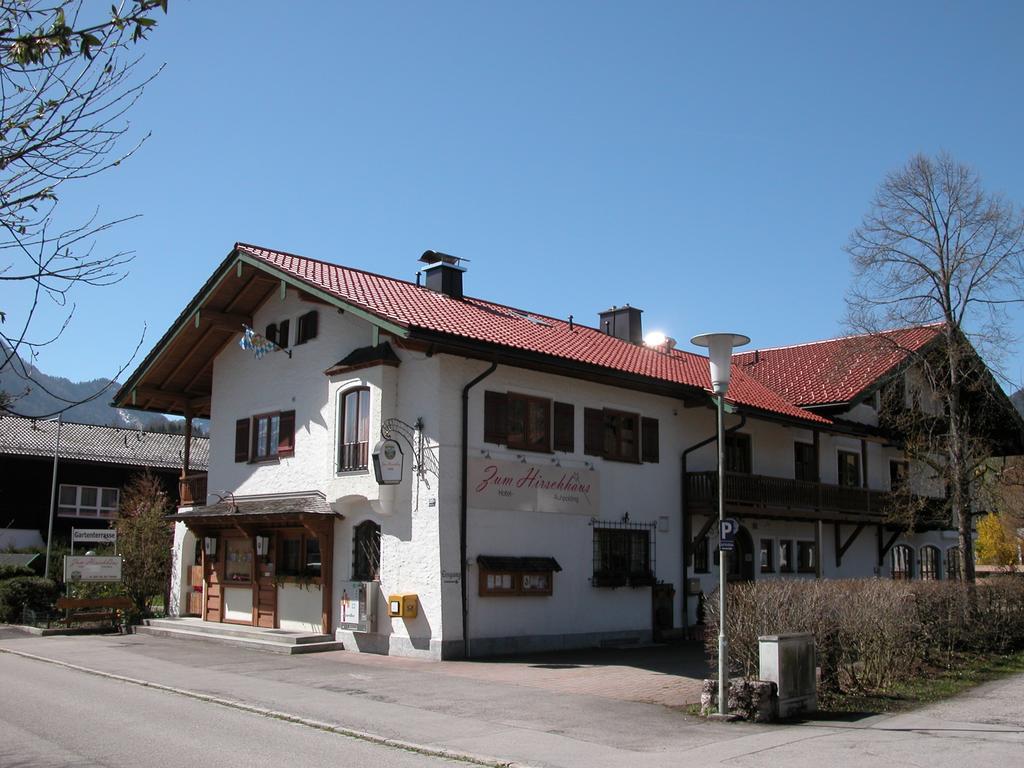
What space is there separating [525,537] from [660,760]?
34.7 feet

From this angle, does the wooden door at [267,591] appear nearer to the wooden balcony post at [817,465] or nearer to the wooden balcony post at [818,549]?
the wooden balcony post at [817,465]

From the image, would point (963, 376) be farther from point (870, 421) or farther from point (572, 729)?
point (572, 729)

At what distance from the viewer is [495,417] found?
19.7 meters

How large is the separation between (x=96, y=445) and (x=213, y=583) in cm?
2490

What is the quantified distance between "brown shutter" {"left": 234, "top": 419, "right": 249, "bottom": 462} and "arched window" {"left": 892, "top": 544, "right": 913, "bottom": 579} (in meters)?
20.3

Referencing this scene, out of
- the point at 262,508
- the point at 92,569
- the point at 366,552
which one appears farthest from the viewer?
Answer: the point at 92,569

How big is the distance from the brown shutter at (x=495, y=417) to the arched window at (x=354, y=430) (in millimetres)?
2343

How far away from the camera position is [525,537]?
19.9m

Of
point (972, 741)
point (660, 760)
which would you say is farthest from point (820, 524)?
point (660, 760)

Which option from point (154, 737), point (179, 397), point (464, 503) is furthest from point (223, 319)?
point (154, 737)

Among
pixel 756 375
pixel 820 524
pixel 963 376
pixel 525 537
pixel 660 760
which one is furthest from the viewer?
pixel 756 375

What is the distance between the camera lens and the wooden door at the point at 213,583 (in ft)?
79.1

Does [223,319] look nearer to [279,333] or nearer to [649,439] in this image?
[279,333]

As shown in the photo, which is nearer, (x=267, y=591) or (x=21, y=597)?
(x=267, y=591)
